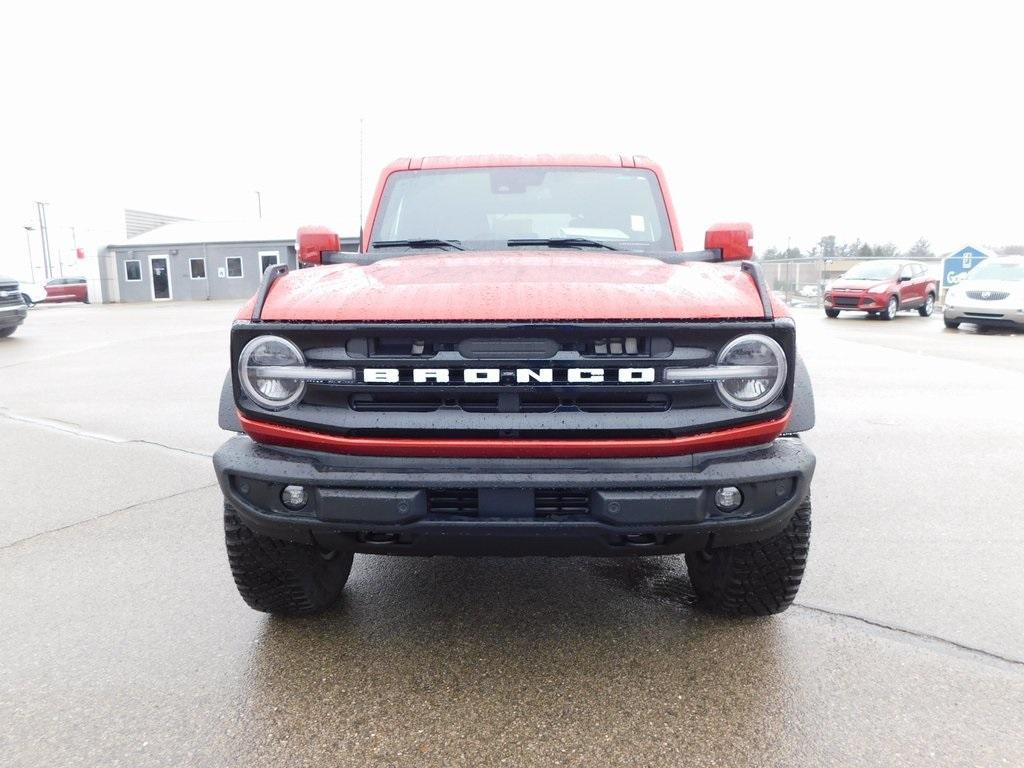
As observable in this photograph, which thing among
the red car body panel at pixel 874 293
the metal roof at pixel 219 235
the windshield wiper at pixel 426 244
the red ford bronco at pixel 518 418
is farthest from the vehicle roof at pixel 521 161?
the metal roof at pixel 219 235

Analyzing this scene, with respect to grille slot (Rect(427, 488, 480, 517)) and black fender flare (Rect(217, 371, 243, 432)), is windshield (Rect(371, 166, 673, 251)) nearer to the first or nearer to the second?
Answer: black fender flare (Rect(217, 371, 243, 432))

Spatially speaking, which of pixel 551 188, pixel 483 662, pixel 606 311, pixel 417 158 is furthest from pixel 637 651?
pixel 417 158

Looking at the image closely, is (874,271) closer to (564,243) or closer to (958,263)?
(958,263)

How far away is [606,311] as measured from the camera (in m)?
2.21

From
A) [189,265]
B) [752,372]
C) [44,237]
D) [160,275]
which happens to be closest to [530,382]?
[752,372]

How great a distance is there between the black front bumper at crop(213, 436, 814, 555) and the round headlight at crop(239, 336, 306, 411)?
18 cm

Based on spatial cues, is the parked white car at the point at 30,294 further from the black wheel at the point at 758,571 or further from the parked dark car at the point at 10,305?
the black wheel at the point at 758,571

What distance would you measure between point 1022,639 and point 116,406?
7.82m

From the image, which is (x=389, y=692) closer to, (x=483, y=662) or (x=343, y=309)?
(x=483, y=662)

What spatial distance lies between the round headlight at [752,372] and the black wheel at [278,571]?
148cm

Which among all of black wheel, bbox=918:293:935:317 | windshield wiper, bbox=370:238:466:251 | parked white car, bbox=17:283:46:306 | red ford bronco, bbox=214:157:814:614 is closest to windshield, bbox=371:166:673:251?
windshield wiper, bbox=370:238:466:251

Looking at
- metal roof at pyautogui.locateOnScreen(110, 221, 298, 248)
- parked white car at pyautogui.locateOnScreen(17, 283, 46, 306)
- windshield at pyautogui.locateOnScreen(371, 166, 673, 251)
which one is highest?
metal roof at pyautogui.locateOnScreen(110, 221, 298, 248)

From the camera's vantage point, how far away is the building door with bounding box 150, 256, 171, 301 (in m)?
37.2

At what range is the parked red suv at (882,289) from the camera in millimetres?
18047
